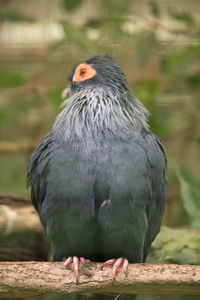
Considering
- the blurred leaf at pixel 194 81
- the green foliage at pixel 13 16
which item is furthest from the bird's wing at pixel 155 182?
the green foliage at pixel 13 16

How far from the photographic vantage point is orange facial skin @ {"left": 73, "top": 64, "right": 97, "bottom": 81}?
10.3 feet

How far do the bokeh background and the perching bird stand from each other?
28 cm

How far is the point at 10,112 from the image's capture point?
15.2ft

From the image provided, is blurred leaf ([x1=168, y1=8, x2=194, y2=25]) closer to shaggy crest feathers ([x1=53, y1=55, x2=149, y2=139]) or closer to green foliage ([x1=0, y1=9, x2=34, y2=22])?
green foliage ([x1=0, y1=9, x2=34, y2=22])

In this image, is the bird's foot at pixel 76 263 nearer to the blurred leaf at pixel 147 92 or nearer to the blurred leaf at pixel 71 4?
the blurred leaf at pixel 147 92

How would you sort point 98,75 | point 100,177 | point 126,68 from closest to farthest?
point 100,177 → point 98,75 → point 126,68

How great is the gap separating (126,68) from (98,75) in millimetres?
2458

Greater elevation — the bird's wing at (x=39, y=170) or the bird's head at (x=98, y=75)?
the bird's head at (x=98, y=75)

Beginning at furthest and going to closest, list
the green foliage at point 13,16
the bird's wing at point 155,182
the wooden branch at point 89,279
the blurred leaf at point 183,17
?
the green foliage at point 13,16 < the blurred leaf at point 183,17 < the bird's wing at point 155,182 < the wooden branch at point 89,279

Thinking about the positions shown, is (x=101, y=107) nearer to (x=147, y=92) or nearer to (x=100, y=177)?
(x=100, y=177)

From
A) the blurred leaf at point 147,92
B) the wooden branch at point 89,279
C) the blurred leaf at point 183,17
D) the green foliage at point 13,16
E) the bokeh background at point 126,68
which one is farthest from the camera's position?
the green foliage at point 13,16

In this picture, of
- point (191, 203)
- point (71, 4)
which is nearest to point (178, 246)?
point (191, 203)

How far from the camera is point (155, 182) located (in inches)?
117

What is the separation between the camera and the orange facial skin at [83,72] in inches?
124
